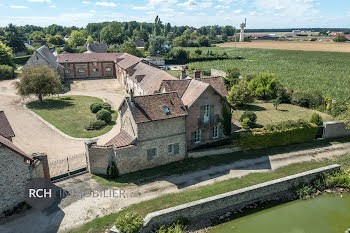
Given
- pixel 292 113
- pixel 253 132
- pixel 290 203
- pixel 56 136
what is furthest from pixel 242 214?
pixel 292 113

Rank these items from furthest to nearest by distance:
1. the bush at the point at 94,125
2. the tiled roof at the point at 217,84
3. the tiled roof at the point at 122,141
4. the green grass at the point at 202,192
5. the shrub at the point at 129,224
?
the bush at the point at 94,125, the tiled roof at the point at 217,84, the tiled roof at the point at 122,141, the green grass at the point at 202,192, the shrub at the point at 129,224

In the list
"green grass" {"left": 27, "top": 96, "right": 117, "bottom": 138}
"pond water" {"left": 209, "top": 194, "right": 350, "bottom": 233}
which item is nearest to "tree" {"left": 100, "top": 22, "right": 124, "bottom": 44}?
"green grass" {"left": 27, "top": 96, "right": 117, "bottom": 138}

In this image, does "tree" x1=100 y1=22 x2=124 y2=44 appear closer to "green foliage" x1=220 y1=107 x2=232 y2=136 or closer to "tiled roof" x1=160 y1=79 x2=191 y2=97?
"tiled roof" x1=160 y1=79 x2=191 y2=97

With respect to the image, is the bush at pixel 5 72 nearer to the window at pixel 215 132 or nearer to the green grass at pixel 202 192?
the window at pixel 215 132

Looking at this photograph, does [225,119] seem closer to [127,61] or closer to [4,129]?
[4,129]

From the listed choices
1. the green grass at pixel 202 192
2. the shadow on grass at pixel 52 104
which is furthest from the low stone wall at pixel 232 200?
the shadow on grass at pixel 52 104

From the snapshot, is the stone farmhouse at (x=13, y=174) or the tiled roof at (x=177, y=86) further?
the tiled roof at (x=177, y=86)
